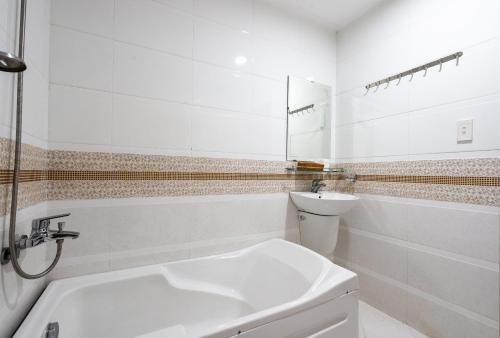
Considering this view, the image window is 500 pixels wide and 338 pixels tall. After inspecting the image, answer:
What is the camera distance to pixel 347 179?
2098 millimetres

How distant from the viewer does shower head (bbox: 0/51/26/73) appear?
0.58m

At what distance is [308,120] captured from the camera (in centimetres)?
207

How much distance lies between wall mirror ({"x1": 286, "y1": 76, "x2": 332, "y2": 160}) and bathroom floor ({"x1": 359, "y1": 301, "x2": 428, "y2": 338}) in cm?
127

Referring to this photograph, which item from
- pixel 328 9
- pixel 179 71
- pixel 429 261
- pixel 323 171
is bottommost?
pixel 429 261

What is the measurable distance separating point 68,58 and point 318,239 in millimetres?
1952

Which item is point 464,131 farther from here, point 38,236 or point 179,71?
point 38,236

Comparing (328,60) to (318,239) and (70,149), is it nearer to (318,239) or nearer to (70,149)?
(318,239)

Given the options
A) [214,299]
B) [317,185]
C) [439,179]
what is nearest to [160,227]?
[214,299]

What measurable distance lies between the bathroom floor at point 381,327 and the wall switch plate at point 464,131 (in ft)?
4.10

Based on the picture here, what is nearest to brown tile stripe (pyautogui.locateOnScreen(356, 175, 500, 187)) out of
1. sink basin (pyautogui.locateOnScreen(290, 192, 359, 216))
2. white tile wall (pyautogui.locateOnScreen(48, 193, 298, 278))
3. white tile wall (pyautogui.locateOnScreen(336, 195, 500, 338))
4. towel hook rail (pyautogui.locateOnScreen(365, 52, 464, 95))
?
white tile wall (pyautogui.locateOnScreen(336, 195, 500, 338))

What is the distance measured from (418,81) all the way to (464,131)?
45cm

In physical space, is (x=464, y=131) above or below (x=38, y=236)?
above

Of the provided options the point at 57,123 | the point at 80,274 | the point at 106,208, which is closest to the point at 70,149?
the point at 57,123

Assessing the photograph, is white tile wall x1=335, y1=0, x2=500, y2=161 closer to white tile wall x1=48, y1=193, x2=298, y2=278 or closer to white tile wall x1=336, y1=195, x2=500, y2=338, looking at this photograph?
white tile wall x1=336, y1=195, x2=500, y2=338
